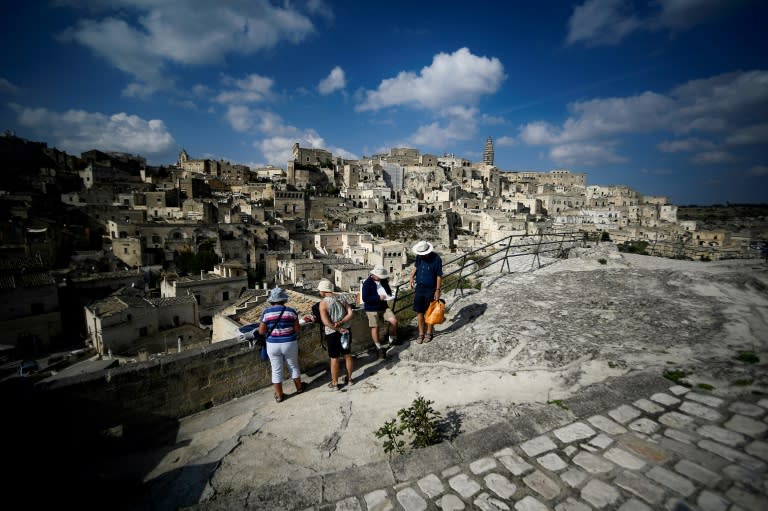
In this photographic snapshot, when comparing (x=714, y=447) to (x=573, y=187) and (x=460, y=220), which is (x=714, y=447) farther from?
(x=573, y=187)

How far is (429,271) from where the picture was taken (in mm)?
6523

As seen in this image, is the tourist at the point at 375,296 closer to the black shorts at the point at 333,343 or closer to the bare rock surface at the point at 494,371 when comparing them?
the bare rock surface at the point at 494,371

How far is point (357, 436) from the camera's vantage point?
4055 millimetres

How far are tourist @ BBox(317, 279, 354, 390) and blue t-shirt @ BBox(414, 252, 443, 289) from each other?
1837mm

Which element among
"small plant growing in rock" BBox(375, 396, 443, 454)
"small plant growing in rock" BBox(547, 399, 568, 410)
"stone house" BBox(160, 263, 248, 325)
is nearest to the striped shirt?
"small plant growing in rock" BBox(375, 396, 443, 454)

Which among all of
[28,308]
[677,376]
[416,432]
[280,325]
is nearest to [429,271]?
[280,325]

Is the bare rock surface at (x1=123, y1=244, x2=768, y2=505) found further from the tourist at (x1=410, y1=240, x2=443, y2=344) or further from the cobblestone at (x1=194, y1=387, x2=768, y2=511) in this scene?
the tourist at (x1=410, y1=240, x2=443, y2=344)

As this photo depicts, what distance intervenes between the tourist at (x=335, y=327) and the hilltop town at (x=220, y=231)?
9.26m

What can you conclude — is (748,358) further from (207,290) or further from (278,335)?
(207,290)

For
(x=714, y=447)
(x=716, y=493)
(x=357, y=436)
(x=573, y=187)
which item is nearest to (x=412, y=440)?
(x=357, y=436)

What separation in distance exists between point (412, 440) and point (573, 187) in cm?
10700

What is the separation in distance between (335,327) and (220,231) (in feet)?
143

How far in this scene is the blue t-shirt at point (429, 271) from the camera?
21.4ft

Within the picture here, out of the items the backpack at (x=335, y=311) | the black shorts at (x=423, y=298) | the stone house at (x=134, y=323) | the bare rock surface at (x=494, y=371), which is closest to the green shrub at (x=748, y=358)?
the bare rock surface at (x=494, y=371)
